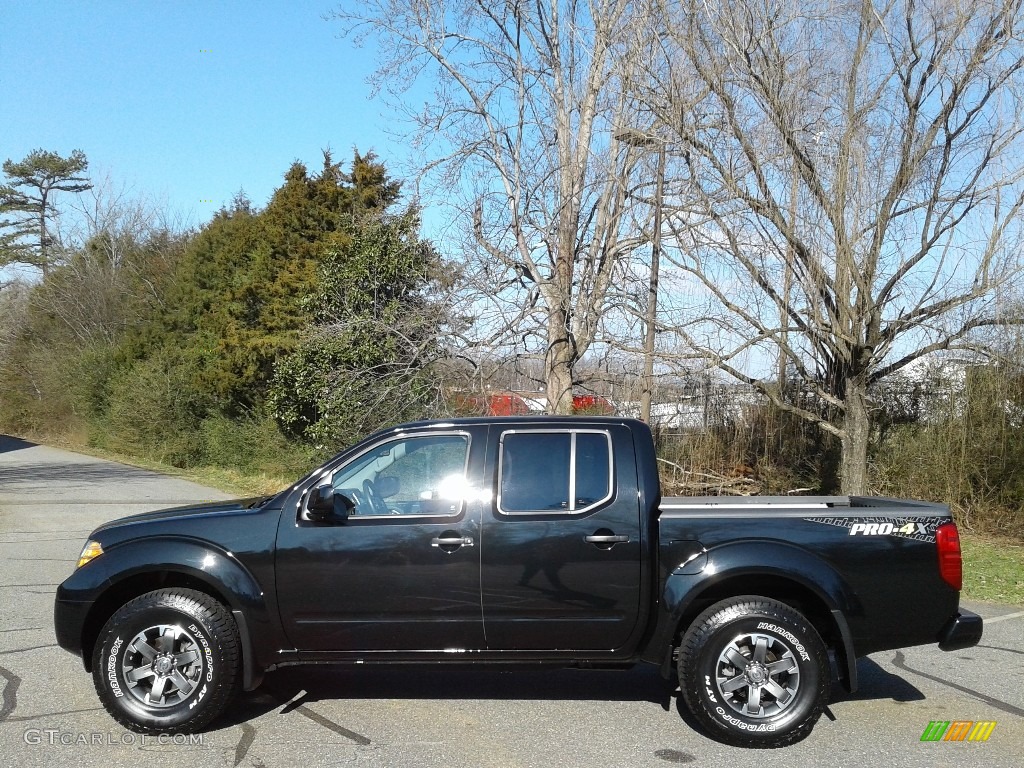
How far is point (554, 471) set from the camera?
5.51m

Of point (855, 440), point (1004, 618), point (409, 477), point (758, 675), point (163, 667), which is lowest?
point (1004, 618)

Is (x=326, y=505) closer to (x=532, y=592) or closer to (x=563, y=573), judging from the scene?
(x=532, y=592)

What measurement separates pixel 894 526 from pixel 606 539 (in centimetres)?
163

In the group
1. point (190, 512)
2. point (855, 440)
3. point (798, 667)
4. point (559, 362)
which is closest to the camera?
point (798, 667)

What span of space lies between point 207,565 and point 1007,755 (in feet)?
14.9

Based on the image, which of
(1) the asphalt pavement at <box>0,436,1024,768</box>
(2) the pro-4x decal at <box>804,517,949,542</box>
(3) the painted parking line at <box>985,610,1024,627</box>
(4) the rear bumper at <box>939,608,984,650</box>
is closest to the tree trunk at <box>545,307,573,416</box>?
(3) the painted parking line at <box>985,610,1024,627</box>

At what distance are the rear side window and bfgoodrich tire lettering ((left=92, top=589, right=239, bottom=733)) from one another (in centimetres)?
180

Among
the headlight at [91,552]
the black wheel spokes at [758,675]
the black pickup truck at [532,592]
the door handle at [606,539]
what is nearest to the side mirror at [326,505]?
the black pickup truck at [532,592]

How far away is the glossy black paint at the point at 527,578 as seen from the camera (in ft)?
17.1

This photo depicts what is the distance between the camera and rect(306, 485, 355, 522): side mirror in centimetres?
530

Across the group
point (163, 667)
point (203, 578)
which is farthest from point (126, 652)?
point (203, 578)

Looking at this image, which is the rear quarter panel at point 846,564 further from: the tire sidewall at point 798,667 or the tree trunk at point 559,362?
the tree trunk at point 559,362

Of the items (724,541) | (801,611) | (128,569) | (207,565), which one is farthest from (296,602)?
(801,611)

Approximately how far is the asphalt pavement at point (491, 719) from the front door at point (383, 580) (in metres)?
0.37
